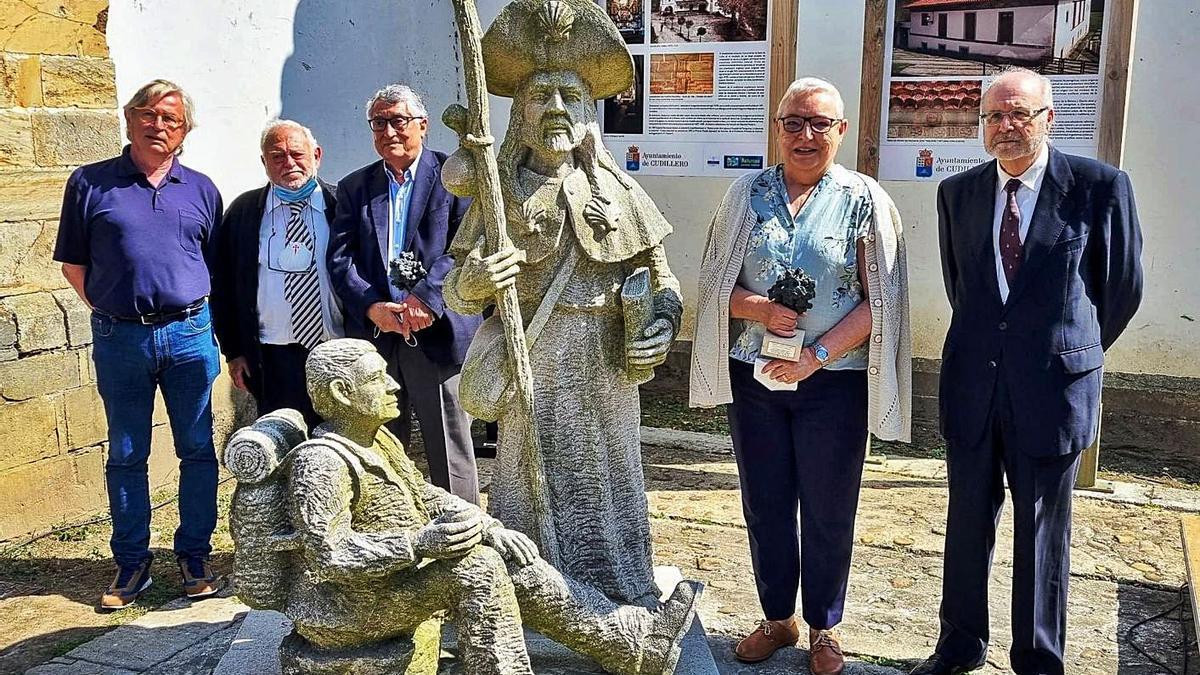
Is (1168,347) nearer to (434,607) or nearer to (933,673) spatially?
(933,673)

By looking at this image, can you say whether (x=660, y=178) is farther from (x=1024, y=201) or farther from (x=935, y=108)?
(x=1024, y=201)

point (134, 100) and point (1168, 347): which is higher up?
point (134, 100)

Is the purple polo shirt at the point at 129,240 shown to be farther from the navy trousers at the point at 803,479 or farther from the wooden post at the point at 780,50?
the wooden post at the point at 780,50

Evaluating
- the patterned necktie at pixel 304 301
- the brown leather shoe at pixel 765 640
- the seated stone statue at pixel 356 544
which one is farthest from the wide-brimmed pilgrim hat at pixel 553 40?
the brown leather shoe at pixel 765 640

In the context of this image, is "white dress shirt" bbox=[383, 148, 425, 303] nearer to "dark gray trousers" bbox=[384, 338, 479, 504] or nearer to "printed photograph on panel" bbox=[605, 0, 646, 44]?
"dark gray trousers" bbox=[384, 338, 479, 504]

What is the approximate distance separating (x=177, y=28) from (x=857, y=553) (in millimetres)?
4584

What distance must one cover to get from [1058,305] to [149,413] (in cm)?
364

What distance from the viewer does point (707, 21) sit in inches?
267

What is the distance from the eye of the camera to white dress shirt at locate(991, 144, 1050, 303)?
349 centimetres

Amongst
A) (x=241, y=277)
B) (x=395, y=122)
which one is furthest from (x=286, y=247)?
(x=395, y=122)

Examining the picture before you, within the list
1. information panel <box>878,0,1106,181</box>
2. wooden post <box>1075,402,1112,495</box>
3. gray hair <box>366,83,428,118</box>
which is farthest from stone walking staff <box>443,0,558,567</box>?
wooden post <box>1075,402,1112,495</box>

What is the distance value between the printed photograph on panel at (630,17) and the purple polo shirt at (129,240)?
3.54 m

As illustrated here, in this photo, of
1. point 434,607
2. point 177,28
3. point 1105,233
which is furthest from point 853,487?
point 177,28

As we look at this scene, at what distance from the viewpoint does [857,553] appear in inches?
205
